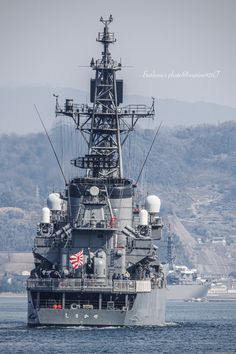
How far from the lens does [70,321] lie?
86.4 metres

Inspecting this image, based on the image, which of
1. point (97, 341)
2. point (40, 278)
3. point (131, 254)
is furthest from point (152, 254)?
point (97, 341)

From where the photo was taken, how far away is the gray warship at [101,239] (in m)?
87.2

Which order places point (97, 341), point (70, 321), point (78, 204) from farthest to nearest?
point (78, 204), point (70, 321), point (97, 341)

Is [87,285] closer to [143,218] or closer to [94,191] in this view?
[94,191]

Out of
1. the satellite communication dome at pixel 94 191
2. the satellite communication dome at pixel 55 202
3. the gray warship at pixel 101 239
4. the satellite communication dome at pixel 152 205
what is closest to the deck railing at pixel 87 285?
the gray warship at pixel 101 239

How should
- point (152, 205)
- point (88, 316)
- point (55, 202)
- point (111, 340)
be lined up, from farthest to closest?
point (152, 205) → point (55, 202) → point (88, 316) → point (111, 340)

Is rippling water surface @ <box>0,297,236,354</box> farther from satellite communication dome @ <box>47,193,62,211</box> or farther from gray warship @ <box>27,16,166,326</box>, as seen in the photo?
satellite communication dome @ <box>47,193,62,211</box>

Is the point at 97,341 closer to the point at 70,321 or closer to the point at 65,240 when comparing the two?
the point at 70,321

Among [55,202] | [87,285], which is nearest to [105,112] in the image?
[55,202]

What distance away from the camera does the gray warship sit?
286 ft

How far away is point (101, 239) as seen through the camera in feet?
297

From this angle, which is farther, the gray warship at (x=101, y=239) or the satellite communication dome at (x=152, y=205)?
the satellite communication dome at (x=152, y=205)

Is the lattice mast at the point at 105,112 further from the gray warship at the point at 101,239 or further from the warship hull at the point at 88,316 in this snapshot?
the warship hull at the point at 88,316

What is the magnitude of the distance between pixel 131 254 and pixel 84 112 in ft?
33.8
